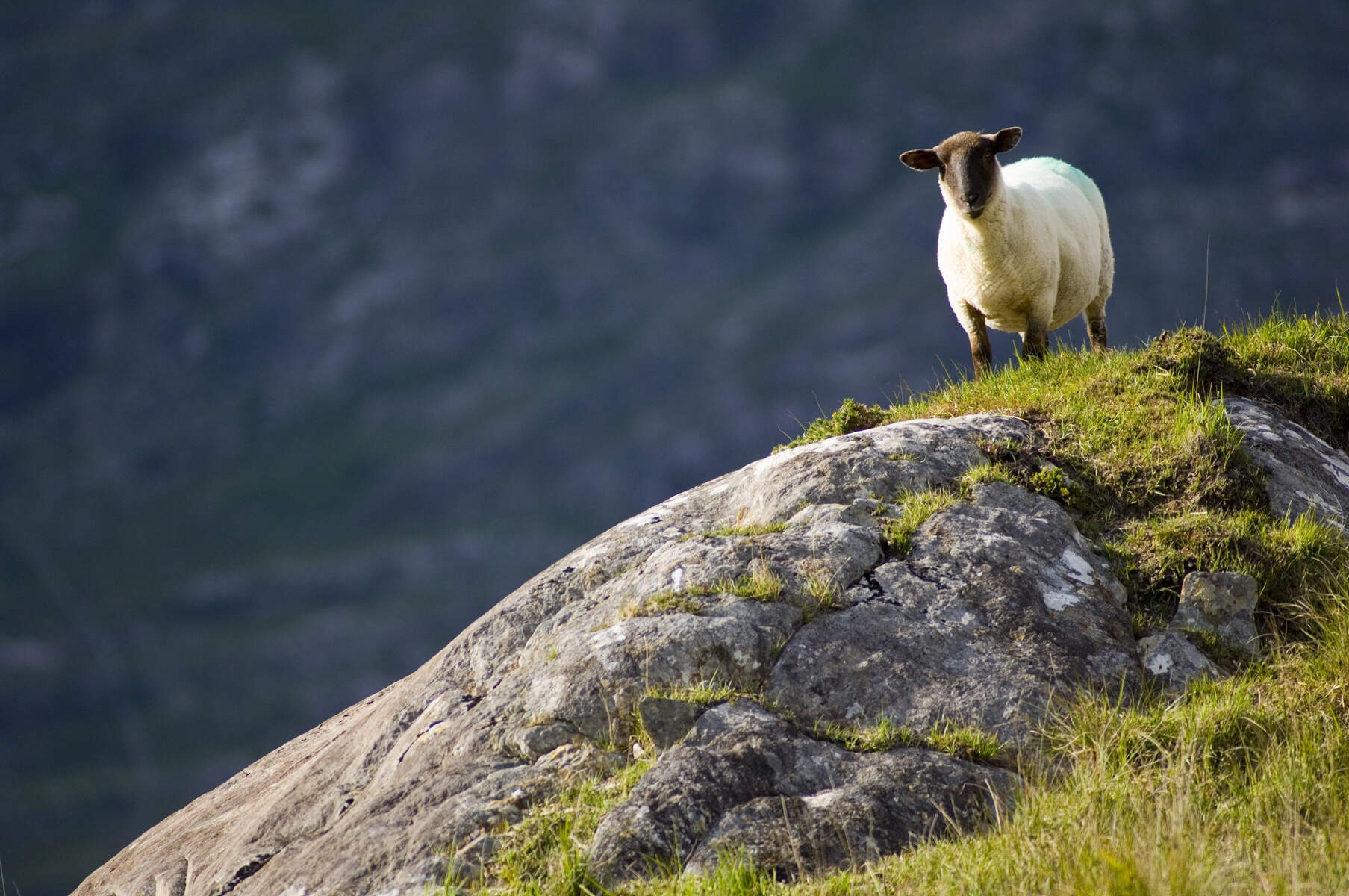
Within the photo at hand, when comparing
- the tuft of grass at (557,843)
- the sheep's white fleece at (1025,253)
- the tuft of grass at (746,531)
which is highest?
the sheep's white fleece at (1025,253)

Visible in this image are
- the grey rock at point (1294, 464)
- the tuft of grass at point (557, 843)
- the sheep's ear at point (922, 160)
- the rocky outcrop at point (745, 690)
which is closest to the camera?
the tuft of grass at point (557, 843)

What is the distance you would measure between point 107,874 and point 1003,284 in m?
8.46

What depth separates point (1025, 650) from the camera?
5.63 m

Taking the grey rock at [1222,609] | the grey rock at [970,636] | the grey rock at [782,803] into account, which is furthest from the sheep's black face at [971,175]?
the grey rock at [782,803]

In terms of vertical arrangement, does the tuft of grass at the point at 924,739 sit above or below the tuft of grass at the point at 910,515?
below

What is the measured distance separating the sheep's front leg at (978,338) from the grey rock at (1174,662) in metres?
4.55

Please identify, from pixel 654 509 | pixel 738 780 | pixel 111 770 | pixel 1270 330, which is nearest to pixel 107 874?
pixel 654 509

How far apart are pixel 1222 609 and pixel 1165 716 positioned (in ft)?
3.36

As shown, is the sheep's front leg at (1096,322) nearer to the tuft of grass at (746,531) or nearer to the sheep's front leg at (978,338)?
the sheep's front leg at (978,338)

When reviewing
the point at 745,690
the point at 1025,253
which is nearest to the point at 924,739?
the point at 745,690

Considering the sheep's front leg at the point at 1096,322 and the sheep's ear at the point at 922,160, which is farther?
the sheep's front leg at the point at 1096,322

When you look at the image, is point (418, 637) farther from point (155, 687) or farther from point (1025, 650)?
point (1025, 650)

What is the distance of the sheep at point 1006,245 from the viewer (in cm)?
999

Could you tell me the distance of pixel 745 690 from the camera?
5.52 meters
